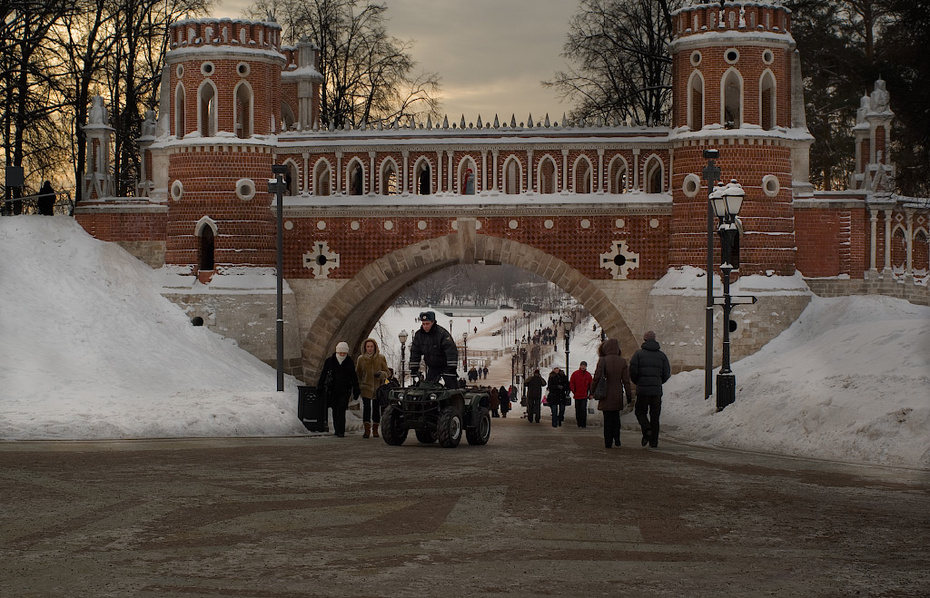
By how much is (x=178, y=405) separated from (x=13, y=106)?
17092 millimetres

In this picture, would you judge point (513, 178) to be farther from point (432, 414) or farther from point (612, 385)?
point (432, 414)

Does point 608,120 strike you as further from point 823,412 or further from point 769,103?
point 823,412

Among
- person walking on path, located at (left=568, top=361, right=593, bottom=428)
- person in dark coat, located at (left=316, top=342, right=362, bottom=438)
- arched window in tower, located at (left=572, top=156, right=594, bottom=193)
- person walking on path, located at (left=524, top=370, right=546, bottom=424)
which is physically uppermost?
arched window in tower, located at (left=572, top=156, right=594, bottom=193)

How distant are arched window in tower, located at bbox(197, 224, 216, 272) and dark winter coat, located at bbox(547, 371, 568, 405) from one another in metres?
8.47

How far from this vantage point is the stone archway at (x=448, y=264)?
1080 inches

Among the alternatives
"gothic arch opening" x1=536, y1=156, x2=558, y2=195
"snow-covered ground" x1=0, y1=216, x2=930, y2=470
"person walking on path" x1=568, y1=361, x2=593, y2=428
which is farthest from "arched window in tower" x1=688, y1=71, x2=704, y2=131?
"person walking on path" x1=568, y1=361, x2=593, y2=428

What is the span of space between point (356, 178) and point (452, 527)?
21195mm

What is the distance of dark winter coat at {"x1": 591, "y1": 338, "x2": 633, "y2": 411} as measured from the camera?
16.0 m

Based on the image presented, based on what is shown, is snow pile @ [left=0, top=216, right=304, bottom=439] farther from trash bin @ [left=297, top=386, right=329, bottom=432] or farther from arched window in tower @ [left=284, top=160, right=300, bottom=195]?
arched window in tower @ [left=284, top=160, right=300, bottom=195]

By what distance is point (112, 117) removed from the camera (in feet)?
124

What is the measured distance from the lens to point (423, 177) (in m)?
29.2

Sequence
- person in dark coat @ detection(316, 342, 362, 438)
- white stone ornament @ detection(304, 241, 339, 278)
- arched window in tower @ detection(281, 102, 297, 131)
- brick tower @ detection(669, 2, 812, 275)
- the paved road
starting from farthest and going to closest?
arched window in tower @ detection(281, 102, 297, 131)
white stone ornament @ detection(304, 241, 339, 278)
brick tower @ detection(669, 2, 812, 275)
person in dark coat @ detection(316, 342, 362, 438)
the paved road

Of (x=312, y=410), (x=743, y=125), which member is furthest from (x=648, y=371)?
(x=743, y=125)

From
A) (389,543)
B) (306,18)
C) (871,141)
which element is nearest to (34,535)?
(389,543)
